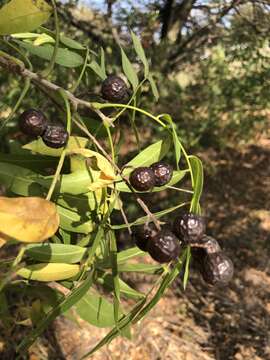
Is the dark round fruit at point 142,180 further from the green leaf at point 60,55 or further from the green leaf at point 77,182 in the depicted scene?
the green leaf at point 60,55

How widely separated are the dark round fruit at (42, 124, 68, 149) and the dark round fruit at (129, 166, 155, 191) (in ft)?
0.47

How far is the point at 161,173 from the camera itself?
1.01 meters

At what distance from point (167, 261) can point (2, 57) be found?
0.50m

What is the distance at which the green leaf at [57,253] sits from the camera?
0.98 meters

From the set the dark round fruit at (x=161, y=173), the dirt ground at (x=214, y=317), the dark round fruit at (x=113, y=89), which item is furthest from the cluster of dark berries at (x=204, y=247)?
the dirt ground at (x=214, y=317)

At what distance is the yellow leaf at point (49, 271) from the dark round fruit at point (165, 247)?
239 mm

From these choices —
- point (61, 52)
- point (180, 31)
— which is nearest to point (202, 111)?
point (180, 31)

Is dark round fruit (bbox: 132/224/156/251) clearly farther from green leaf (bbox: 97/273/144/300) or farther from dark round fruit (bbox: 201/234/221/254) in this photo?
green leaf (bbox: 97/273/144/300)

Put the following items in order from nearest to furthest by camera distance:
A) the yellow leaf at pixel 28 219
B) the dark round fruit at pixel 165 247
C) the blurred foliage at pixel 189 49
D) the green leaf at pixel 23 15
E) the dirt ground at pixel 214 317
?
1. the yellow leaf at pixel 28 219
2. the dark round fruit at pixel 165 247
3. the green leaf at pixel 23 15
4. the dirt ground at pixel 214 317
5. the blurred foliage at pixel 189 49

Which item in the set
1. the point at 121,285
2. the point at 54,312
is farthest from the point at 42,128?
the point at 121,285

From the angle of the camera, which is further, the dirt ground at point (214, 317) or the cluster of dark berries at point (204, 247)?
the dirt ground at point (214, 317)

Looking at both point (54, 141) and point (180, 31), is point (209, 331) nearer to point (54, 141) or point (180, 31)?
point (180, 31)

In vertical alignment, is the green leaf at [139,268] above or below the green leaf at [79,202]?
below

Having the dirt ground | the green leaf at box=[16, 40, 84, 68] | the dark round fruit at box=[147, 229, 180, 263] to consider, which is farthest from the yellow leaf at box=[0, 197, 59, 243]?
the dirt ground
